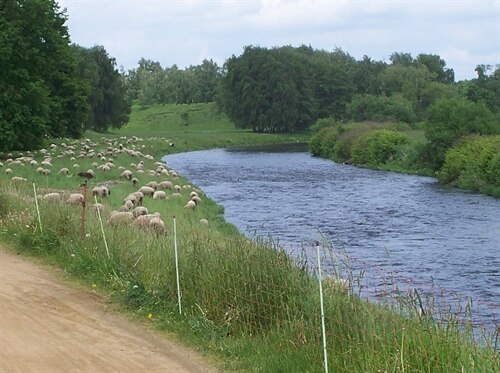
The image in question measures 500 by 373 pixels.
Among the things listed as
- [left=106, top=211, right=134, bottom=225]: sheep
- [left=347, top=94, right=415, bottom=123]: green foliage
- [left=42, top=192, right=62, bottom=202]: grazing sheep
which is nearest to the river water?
[left=106, top=211, right=134, bottom=225]: sheep

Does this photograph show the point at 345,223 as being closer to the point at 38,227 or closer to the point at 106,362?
the point at 38,227

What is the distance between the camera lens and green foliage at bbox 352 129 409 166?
68375mm

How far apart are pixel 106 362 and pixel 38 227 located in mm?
8704

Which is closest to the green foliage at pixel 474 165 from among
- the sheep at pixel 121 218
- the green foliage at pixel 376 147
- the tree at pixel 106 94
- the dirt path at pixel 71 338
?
the green foliage at pixel 376 147

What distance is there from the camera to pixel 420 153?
2368 inches

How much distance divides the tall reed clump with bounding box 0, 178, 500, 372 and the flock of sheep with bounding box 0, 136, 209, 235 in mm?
5056

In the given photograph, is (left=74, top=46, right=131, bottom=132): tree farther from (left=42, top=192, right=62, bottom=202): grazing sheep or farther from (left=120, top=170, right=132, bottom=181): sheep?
(left=42, top=192, right=62, bottom=202): grazing sheep

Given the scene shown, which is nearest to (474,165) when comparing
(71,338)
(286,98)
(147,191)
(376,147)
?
(376,147)

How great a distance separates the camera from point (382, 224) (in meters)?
32.0

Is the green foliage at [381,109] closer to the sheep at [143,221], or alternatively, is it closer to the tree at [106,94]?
the tree at [106,94]

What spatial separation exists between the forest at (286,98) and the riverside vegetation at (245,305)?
32805 mm

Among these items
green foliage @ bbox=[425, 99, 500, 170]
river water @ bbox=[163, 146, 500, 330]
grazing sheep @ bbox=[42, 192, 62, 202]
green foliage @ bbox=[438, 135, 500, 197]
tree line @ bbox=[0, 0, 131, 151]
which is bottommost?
river water @ bbox=[163, 146, 500, 330]

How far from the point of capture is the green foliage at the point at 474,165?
150 ft

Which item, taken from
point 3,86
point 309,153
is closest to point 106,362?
point 3,86
